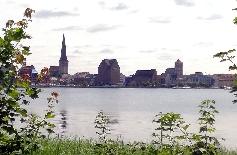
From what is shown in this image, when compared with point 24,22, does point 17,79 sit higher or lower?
lower

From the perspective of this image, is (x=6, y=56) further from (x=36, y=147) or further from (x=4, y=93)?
(x=36, y=147)

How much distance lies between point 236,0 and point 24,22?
4164mm

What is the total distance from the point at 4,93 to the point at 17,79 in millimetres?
594

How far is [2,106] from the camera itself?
26.0ft

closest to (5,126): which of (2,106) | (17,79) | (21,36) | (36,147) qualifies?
(2,106)

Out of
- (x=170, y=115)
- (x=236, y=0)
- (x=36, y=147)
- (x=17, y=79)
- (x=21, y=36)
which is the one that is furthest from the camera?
(x=170, y=115)

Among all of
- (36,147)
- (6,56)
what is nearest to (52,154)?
(36,147)

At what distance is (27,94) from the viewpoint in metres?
8.29

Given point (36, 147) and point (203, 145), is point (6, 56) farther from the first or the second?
point (203, 145)

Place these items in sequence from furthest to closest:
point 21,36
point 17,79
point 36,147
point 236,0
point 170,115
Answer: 1. point 170,115
2. point 36,147
3. point 17,79
4. point 21,36
5. point 236,0

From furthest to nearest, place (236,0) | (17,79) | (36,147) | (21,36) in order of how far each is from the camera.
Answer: (36,147) → (17,79) → (21,36) → (236,0)

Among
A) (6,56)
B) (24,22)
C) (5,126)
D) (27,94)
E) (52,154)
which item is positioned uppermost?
(24,22)

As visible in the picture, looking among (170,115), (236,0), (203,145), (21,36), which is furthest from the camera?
(170,115)

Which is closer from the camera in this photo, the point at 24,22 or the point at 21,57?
the point at 21,57
